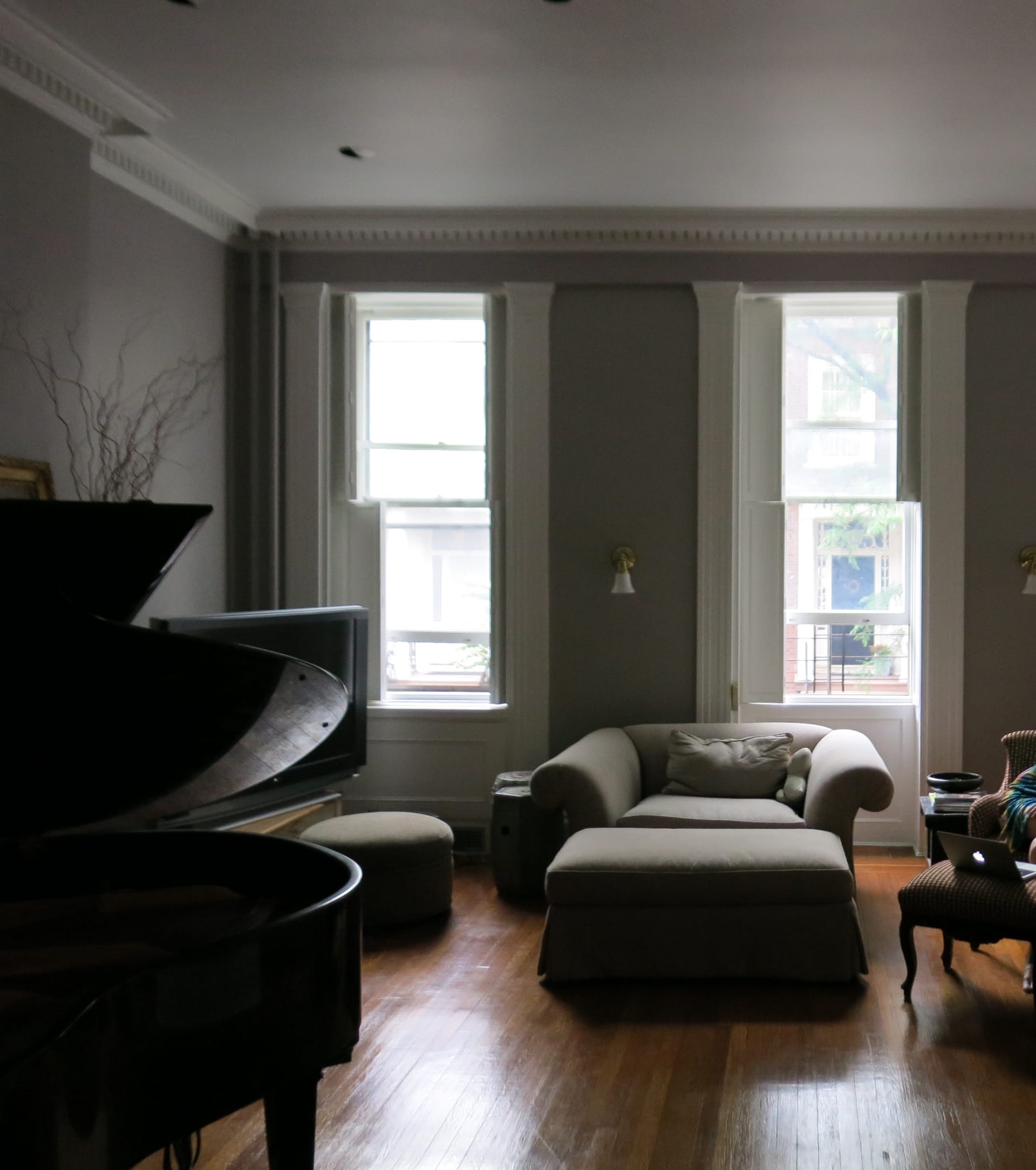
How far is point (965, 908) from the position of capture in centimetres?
390

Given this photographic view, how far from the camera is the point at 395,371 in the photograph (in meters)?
6.41

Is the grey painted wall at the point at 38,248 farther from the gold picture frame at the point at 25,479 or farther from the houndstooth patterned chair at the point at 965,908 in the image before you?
the houndstooth patterned chair at the point at 965,908

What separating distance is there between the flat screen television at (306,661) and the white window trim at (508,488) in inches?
19.5

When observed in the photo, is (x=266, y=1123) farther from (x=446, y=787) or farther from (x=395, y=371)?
(x=395, y=371)

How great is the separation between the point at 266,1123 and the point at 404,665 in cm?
432

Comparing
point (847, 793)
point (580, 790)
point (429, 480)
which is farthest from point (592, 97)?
point (847, 793)

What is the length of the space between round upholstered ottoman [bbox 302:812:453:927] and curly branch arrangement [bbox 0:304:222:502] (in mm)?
1669

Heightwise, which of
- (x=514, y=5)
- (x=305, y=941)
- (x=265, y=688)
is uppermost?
(x=514, y=5)

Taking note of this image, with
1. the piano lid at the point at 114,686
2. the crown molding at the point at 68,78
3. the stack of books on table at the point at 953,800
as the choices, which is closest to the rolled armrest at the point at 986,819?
the stack of books on table at the point at 953,800

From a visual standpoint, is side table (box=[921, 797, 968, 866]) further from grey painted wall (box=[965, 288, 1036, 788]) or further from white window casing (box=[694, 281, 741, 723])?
white window casing (box=[694, 281, 741, 723])

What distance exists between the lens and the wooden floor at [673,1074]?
9.68ft

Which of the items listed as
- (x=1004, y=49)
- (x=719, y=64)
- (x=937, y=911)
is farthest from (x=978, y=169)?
(x=937, y=911)

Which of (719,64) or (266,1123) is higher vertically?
(719,64)

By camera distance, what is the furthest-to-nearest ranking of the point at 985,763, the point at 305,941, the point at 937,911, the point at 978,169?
1. the point at 985,763
2. the point at 978,169
3. the point at 937,911
4. the point at 305,941
